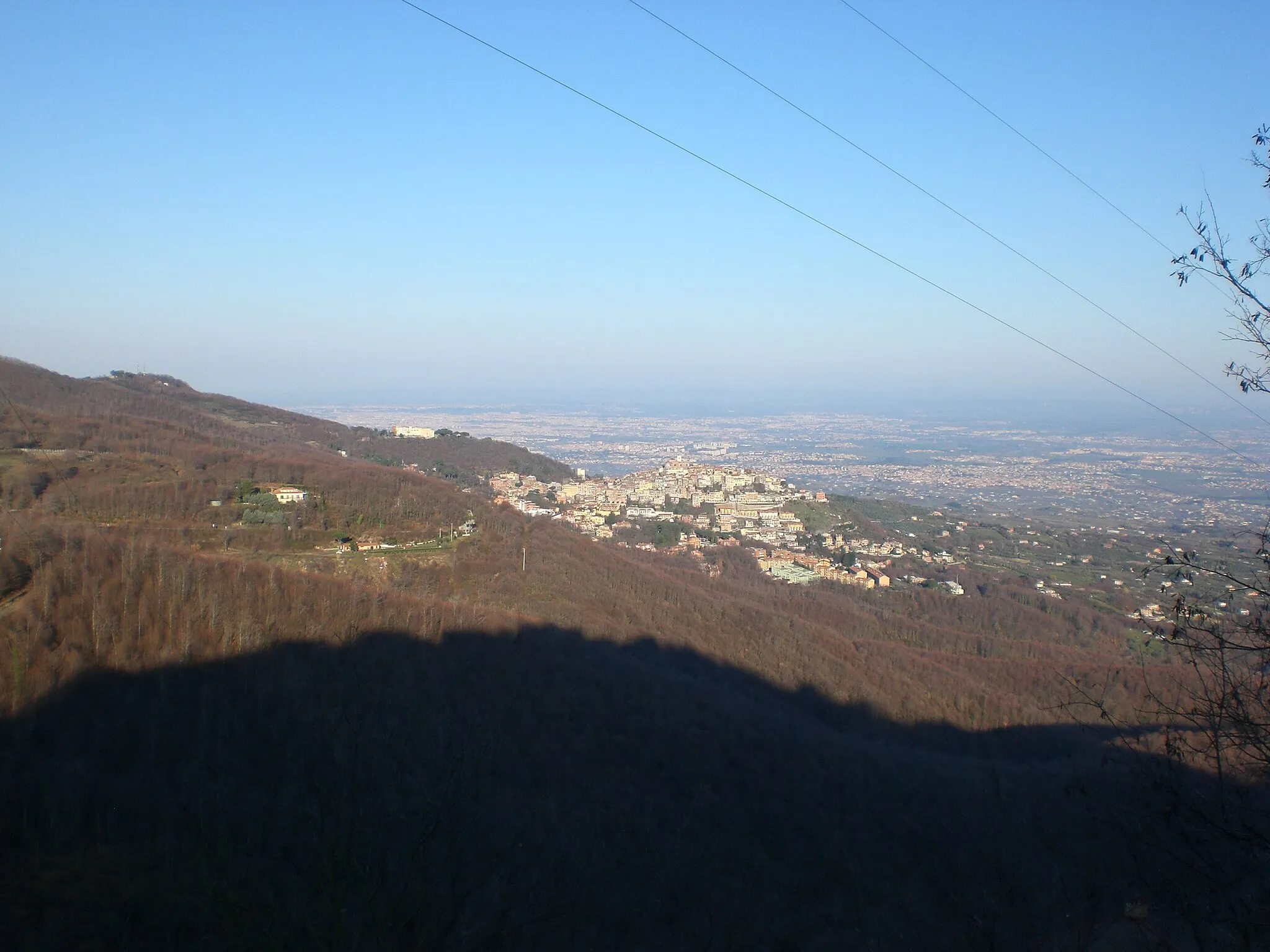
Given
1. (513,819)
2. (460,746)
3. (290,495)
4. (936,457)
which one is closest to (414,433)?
(290,495)

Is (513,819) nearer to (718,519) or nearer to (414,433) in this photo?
(718,519)

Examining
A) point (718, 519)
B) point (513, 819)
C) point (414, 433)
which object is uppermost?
point (414, 433)

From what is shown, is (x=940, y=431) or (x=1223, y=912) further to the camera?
(x=940, y=431)

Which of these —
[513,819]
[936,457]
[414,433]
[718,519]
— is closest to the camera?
[513,819]

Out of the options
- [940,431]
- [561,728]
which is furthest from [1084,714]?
[940,431]

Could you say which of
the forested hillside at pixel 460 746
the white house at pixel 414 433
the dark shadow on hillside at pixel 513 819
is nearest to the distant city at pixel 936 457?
the white house at pixel 414 433

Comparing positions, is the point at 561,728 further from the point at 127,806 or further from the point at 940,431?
the point at 940,431

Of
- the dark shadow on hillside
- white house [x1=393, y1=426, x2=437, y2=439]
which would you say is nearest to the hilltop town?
white house [x1=393, y1=426, x2=437, y2=439]
